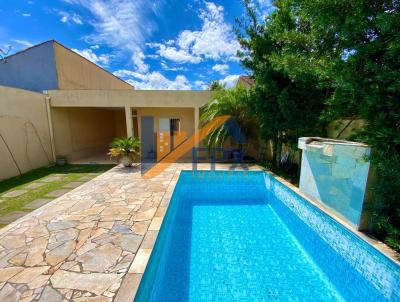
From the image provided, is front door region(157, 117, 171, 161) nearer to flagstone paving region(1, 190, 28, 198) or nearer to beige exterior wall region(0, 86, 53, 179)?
beige exterior wall region(0, 86, 53, 179)

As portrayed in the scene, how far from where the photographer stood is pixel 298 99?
21.3ft

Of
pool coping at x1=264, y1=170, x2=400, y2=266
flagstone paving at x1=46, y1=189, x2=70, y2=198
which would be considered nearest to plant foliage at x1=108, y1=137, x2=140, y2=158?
flagstone paving at x1=46, y1=189, x2=70, y2=198

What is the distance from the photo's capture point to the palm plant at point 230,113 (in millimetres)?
9180

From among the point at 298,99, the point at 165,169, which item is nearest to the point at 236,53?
the point at 298,99

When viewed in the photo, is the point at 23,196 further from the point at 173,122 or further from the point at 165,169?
the point at 173,122

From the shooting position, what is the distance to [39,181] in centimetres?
A: 739

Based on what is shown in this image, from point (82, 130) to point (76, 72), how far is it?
400cm

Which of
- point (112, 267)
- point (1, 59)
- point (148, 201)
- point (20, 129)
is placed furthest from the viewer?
point (1, 59)

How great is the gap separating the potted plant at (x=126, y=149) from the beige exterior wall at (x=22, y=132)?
379 centimetres

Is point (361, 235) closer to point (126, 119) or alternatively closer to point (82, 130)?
point (126, 119)

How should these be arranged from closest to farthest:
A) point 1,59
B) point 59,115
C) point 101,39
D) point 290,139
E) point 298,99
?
point 298,99 → point 290,139 → point 59,115 → point 1,59 → point 101,39

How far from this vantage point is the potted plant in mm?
9000

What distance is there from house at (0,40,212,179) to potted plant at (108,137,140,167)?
64.6 inches

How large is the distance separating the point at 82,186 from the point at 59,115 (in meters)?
6.56
